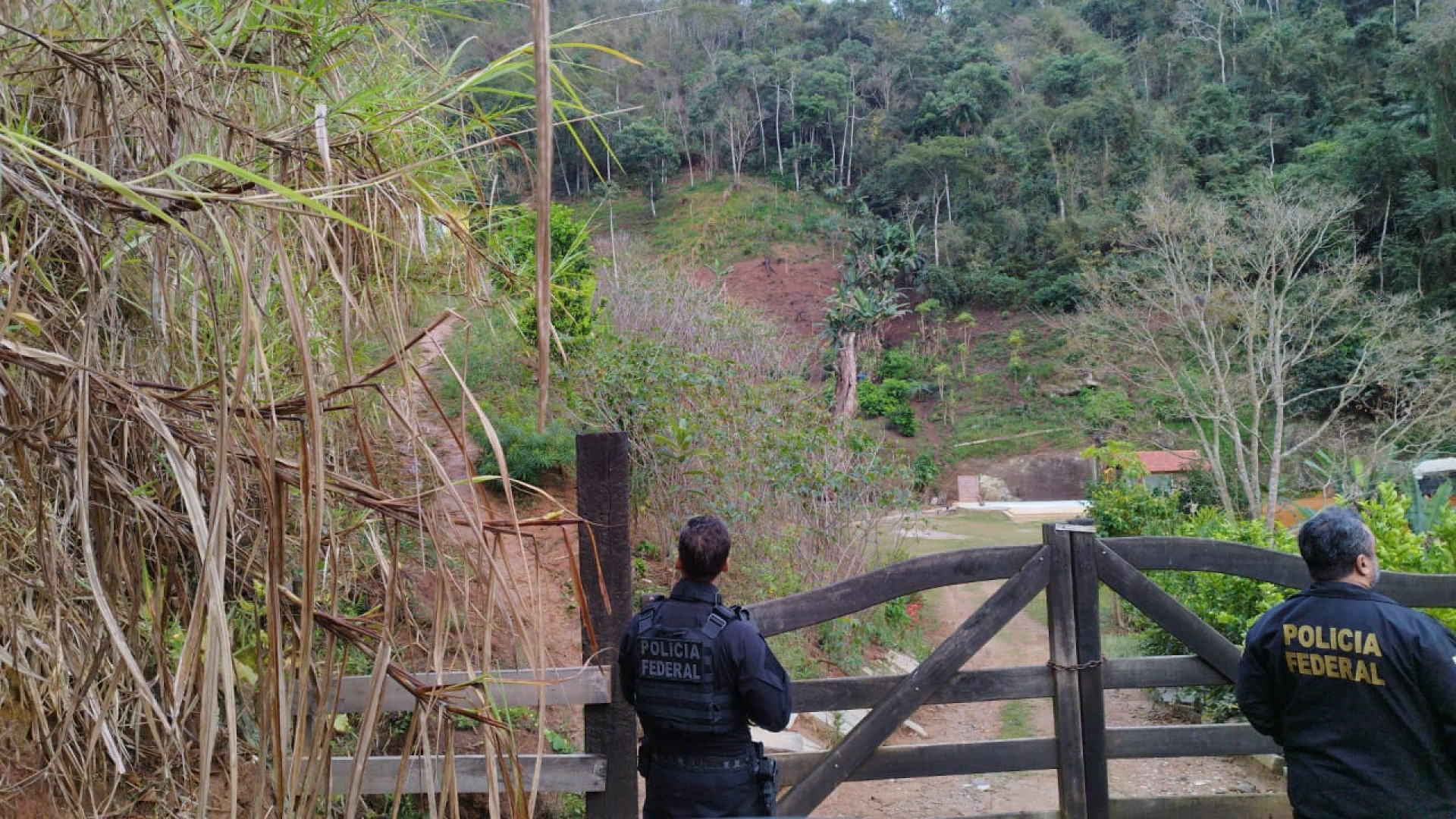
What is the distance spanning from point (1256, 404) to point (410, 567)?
15579mm

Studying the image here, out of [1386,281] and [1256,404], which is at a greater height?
[1386,281]

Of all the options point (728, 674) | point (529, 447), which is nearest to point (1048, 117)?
point (529, 447)

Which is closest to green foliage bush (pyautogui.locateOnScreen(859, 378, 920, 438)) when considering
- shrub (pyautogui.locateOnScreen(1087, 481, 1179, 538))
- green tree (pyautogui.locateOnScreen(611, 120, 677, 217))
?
green tree (pyautogui.locateOnScreen(611, 120, 677, 217))

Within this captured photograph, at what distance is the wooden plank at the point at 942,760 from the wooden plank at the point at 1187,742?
0.23 meters

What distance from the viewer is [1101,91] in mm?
38438

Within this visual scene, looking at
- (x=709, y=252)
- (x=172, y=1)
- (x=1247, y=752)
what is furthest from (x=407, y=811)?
(x=709, y=252)

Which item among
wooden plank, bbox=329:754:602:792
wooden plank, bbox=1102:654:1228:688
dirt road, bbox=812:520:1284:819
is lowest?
dirt road, bbox=812:520:1284:819

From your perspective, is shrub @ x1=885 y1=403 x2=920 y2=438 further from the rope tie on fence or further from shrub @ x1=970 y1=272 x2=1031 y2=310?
the rope tie on fence

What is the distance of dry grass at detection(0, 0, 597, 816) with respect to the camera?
0.69m

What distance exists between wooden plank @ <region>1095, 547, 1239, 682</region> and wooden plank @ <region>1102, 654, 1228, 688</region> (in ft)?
0.19

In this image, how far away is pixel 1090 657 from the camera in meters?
2.98

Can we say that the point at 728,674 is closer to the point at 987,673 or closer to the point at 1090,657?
the point at 987,673

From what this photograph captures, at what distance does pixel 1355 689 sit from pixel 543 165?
7.38 feet

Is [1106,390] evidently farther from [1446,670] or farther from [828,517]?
[1446,670]
